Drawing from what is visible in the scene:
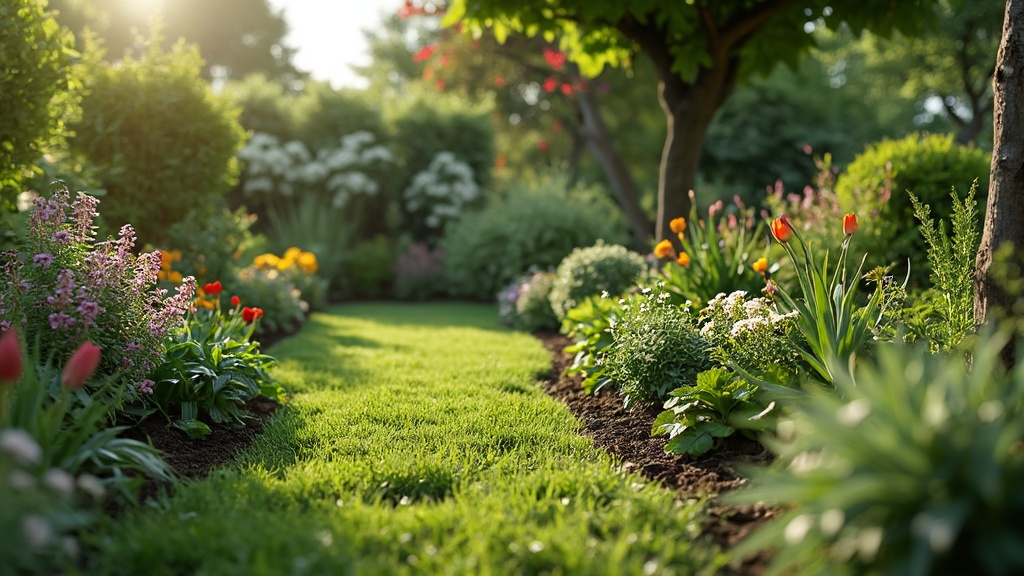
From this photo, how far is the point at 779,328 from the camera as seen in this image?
12.7 feet

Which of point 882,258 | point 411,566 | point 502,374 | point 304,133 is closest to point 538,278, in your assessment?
point 502,374

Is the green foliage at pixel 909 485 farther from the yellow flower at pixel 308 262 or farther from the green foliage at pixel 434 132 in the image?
the green foliage at pixel 434 132

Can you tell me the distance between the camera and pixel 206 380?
13.1 ft

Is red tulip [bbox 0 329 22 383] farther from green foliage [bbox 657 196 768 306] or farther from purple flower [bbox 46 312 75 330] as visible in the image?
green foliage [bbox 657 196 768 306]

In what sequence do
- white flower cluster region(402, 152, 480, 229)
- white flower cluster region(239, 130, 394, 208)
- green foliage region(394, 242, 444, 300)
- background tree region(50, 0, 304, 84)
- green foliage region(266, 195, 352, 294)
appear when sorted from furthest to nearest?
1. background tree region(50, 0, 304, 84)
2. white flower cluster region(402, 152, 480, 229)
3. white flower cluster region(239, 130, 394, 208)
4. green foliage region(394, 242, 444, 300)
5. green foliage region(266, 195, 352, 294)

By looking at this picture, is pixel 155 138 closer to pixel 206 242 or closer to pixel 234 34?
pixel 206 242

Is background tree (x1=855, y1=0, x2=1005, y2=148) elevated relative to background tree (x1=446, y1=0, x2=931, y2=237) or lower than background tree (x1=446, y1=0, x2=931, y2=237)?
elevated

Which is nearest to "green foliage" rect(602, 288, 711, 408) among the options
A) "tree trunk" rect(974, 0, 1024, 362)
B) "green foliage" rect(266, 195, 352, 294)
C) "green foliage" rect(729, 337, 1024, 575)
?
"tree trunk" rect(974, 0, 1024, 362)

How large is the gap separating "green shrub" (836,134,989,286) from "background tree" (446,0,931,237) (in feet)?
3.74

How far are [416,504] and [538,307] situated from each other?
5.73 metres

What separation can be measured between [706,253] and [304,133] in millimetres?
12860

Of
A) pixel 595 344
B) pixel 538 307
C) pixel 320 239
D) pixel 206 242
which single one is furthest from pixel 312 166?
pixel 595 344

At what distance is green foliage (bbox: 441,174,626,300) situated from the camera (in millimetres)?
11812

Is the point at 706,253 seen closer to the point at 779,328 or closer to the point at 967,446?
the point at 779,328
